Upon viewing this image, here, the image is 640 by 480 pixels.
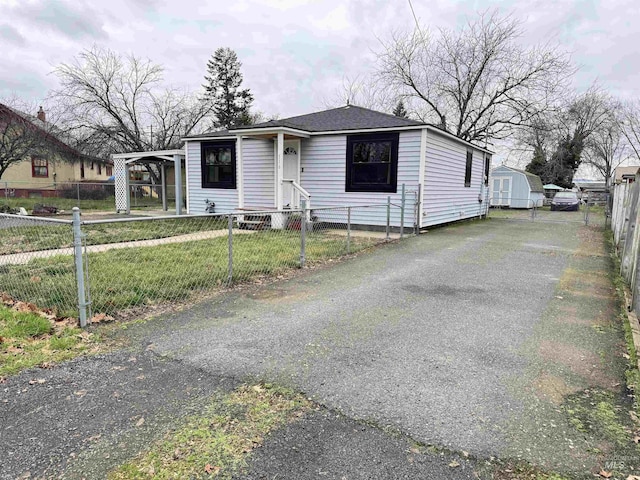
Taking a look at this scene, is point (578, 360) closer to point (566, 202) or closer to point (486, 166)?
point (486, 166)

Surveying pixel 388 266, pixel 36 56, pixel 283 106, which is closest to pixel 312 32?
pixel 388 266

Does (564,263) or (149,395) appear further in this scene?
(564,263)

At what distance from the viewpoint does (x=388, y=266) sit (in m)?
7.17

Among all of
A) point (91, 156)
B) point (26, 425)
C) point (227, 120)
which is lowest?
point (26, 425)

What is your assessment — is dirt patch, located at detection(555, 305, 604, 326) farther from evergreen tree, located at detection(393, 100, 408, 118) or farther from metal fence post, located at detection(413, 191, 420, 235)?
evergreen tree, located at detection(393, 100, 408, 118)

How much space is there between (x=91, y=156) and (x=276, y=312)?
27.4 metres

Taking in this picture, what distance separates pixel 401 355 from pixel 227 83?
1570 inches

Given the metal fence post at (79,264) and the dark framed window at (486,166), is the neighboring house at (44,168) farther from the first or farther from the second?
the dark framed window at (486,166)

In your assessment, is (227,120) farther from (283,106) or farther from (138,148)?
(138,148)

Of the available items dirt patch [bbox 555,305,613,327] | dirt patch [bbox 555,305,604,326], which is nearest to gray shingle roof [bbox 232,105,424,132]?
dirt patch [bbox 555,305,604,326]

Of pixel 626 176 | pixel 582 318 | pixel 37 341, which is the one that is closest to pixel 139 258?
pixel 37 341

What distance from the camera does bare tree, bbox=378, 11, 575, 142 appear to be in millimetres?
24203

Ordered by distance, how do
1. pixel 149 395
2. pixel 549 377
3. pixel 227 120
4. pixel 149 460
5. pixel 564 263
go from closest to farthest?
pixel 149 460
pixel 149 395
pixel 549 377
pixel 564 263
pixel 227 120

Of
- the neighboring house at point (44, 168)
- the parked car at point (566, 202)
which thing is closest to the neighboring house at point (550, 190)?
the parked car at point (566, 202)
